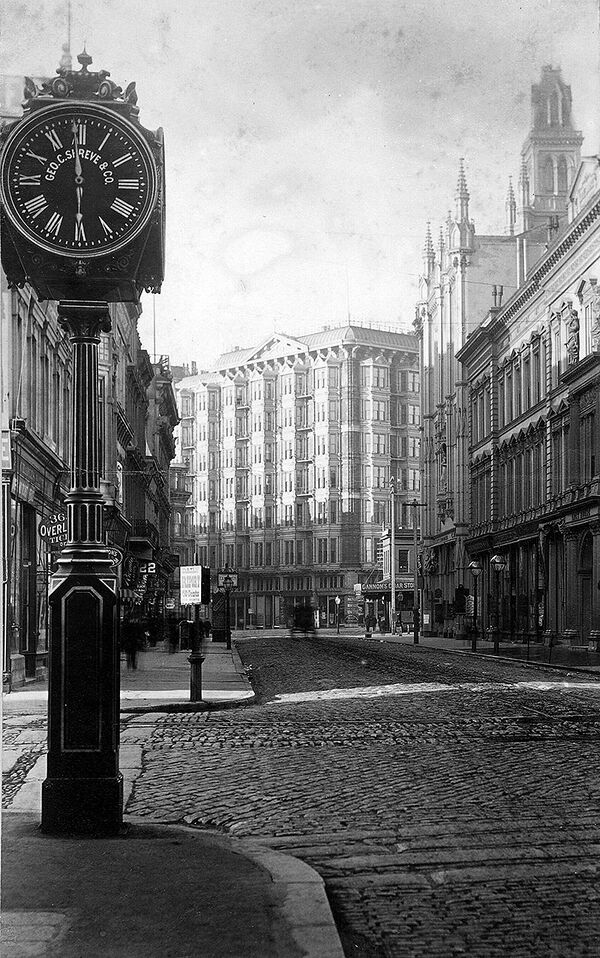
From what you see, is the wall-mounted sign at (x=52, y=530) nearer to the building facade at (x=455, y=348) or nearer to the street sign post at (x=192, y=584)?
the street sign post at (x=192, y=584)

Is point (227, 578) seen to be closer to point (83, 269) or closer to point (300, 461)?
point (300, 461)

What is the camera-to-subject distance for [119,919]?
5.00 metres

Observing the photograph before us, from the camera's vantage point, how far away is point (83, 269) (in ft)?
23.8

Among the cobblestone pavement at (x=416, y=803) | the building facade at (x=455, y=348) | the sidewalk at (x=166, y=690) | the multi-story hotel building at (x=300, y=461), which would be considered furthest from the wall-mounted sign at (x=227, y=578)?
the cobblestone pavement at (x=416, y=803)

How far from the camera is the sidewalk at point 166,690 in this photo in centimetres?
1656

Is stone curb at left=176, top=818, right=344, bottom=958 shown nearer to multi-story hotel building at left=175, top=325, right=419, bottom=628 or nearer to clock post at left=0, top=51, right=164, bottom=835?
clock post at left=0, top=51, right=164, bottom=835

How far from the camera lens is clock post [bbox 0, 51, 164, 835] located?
6.93 metres

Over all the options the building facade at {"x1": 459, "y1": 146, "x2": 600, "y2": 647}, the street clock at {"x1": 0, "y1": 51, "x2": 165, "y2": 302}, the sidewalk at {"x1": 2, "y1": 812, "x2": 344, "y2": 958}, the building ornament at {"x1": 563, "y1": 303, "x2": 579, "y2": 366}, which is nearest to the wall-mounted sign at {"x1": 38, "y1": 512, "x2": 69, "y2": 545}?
the street clock at {"x1": 0, "y1": 51, "x2": 165, "y2": 302}

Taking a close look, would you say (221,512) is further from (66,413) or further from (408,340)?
(66,413)

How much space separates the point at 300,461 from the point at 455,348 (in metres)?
17.7

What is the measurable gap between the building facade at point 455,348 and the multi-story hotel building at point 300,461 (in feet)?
6.13

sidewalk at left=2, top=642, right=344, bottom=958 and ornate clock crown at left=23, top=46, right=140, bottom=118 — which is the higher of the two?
ornate clock crown at left=23, top=46, right=140, bottom=118

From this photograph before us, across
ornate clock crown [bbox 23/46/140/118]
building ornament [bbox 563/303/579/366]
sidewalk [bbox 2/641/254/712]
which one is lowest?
sidewalk [bbox 2/641/254/712]

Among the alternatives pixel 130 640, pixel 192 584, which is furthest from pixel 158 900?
pixel 130 640
